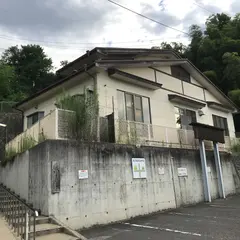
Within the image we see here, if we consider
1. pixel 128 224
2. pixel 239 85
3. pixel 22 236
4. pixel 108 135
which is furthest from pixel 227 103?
pixel 22 236

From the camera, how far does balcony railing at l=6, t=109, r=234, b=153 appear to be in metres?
7.80

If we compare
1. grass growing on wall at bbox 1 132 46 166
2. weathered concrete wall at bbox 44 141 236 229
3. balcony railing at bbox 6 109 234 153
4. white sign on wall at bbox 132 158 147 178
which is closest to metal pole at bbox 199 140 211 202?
weathered concrete wall at bbox 44 141 236 229

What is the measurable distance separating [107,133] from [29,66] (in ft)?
98.3

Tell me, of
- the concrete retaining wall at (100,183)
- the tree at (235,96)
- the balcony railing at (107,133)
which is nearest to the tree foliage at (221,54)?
the tree at (235,96)

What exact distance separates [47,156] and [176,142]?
22.1 feet

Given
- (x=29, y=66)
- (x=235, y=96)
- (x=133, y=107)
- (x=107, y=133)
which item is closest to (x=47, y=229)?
(x=107, y=133)

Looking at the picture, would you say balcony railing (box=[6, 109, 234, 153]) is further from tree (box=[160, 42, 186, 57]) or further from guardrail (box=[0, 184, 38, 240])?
tree (box=[160, 42, 186, 57])

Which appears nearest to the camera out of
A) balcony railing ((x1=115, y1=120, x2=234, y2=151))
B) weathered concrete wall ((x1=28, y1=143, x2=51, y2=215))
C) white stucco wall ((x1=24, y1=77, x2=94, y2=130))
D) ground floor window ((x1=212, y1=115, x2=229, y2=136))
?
weathered concrete wall ((x1=28, y1=143, x2=51, y2=215))

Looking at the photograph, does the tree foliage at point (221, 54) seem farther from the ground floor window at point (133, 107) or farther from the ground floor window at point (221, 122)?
the ground floor window at point (133, 107)

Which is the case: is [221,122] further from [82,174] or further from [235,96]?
[82,174]

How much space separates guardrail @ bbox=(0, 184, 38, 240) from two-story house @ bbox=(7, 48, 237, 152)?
6.94 feet

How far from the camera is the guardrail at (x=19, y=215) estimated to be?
515 centimetres

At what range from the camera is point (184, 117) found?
580 inches

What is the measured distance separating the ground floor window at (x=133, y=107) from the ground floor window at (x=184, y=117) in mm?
2455
